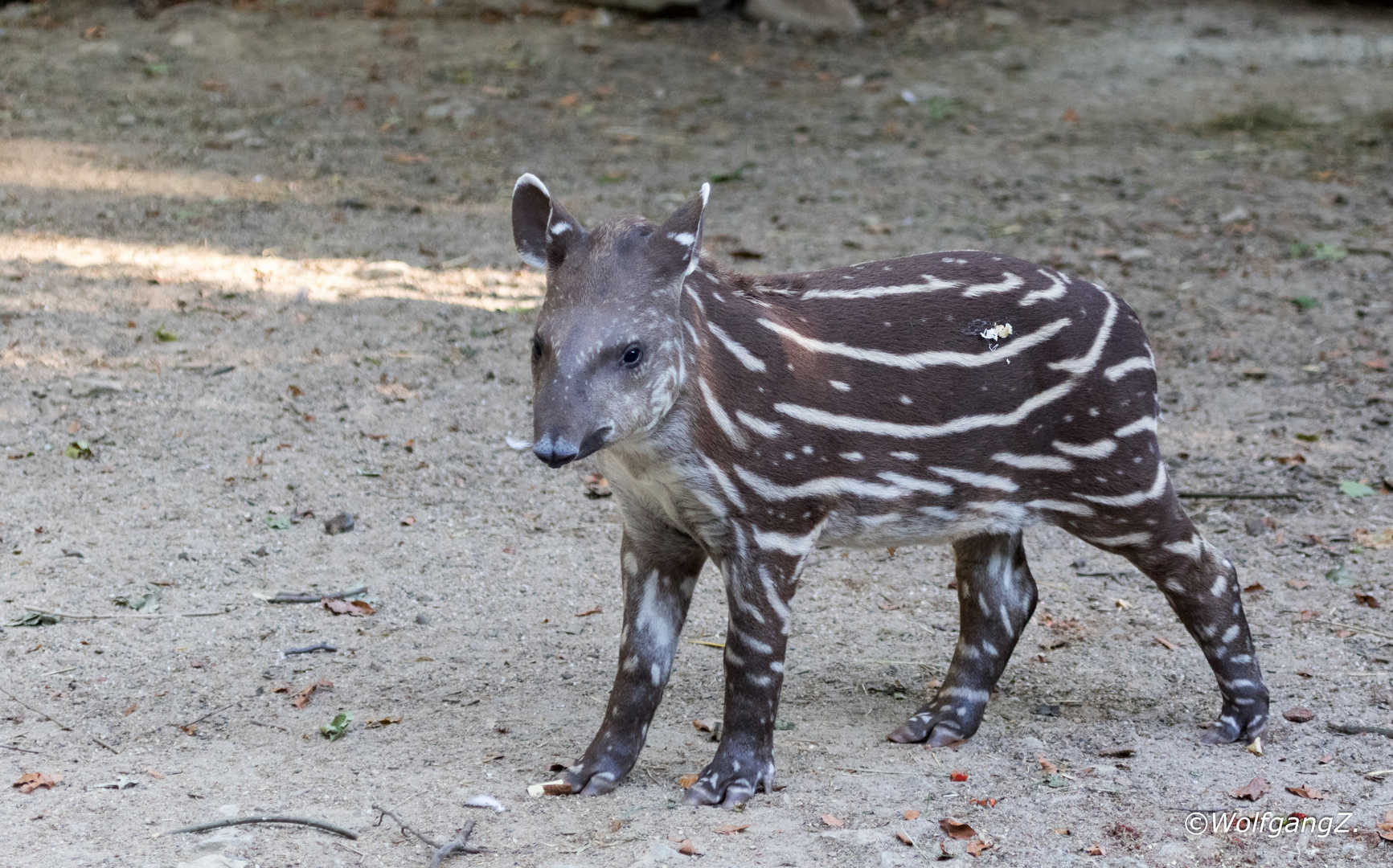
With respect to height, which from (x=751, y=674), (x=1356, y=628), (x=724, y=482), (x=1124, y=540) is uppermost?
(x=724, y=482)

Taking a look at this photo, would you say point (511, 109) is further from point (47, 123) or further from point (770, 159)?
point (47, 123)

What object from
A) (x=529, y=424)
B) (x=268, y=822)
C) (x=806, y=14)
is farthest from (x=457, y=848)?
(x=806, y=14)

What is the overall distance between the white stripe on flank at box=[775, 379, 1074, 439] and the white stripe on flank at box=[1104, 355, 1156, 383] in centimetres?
13

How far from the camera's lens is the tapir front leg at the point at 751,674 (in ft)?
12.9

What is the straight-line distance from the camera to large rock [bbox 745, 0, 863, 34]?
13297 millimetres

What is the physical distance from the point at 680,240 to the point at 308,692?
201 centimetres

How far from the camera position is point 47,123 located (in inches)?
398

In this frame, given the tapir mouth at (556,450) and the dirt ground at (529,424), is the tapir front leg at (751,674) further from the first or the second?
the tapir mouth at (556,450)

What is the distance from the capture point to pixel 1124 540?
4371mm

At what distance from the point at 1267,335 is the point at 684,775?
497 cm

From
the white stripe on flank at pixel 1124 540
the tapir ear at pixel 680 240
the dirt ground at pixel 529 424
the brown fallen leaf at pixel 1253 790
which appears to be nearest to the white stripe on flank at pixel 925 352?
the tapir ear at pixel 680 240

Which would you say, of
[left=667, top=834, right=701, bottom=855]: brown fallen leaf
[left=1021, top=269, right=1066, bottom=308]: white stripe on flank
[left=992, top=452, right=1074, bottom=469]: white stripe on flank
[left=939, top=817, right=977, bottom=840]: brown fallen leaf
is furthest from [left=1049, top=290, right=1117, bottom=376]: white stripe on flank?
[left=667, top=834, right=701, bottom=855]: brown fallen leaf

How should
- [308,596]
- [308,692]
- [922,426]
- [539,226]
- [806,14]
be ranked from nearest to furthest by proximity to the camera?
[539,226] → [922,426] → [308,692] → [308,596] → [806,14]

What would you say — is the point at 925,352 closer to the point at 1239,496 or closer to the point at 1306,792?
the point at 1306,792
